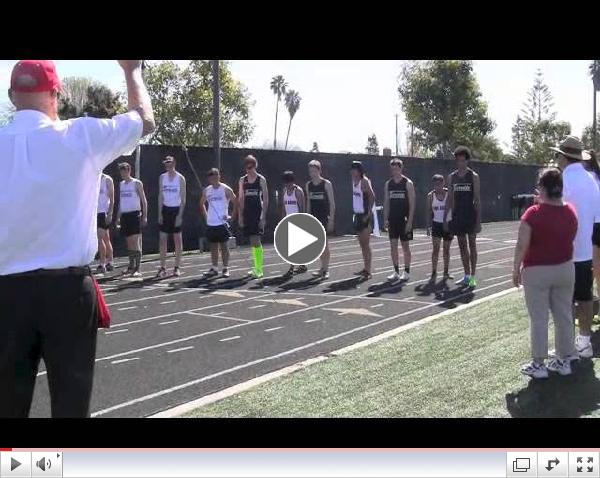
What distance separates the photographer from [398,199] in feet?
36.5

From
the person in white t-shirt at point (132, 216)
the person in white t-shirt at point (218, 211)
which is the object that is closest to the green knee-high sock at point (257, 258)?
the person in white t-shirt at point (218, 211)

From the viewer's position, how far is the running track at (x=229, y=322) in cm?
563

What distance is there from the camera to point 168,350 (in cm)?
681

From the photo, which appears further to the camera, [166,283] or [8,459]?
[166,283]

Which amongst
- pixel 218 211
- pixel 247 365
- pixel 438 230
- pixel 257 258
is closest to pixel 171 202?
pixel 218 211

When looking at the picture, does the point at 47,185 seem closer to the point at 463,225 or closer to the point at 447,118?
the point at 463,225

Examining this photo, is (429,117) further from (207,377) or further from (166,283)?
(207,377)

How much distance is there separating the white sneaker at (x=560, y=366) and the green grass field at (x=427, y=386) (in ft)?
0.22

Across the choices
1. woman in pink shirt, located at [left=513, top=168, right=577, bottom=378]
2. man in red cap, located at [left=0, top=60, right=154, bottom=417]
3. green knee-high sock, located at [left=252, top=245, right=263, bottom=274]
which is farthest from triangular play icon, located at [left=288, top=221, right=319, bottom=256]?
green knee-high sock, located at [left=252, top=245, right=263, bottom=274]
